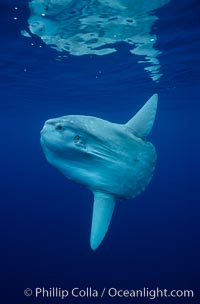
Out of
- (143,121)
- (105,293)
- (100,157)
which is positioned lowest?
(105,293)

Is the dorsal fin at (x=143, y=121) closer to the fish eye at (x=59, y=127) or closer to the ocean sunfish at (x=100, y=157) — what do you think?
the ocean sunfish at (x=100, y=157)

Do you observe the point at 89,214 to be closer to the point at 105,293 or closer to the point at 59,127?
the point at 105,293

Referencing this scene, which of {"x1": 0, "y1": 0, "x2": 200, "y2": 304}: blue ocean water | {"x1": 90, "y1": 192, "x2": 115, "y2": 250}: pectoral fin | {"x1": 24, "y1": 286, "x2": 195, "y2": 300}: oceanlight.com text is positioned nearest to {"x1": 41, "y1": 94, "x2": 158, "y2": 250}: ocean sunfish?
{"x1": 90, "y1": 192, "x2": 115, "y2": 250}: pectoral fin

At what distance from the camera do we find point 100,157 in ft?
13.6

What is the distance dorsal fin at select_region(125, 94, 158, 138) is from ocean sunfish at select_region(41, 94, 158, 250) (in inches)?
3.8

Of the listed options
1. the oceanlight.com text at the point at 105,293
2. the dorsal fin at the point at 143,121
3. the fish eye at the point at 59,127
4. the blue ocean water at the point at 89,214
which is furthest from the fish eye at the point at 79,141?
the oceanlight.com text at the point at 105,293

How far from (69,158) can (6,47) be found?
946 cm

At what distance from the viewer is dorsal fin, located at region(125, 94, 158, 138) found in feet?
15.8

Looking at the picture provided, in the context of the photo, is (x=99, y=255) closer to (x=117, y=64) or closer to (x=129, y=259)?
(x=129, y=259)

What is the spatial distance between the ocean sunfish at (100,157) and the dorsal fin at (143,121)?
10 centimetres

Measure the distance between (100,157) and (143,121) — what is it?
3.80 ft

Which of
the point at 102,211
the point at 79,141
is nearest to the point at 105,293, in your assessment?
the point at 102,211

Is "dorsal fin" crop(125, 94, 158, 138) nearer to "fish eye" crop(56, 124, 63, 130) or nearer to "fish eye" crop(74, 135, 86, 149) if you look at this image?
"fish eye" crop(74, 135, 86, 149)

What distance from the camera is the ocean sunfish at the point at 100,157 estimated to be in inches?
155
